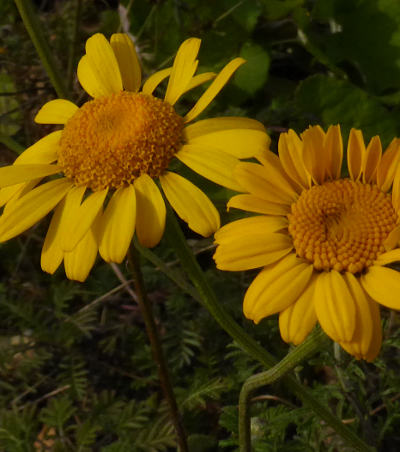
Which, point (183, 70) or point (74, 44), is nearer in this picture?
point (183, 70)

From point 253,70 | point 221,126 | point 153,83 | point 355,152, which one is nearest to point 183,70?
point 153,83

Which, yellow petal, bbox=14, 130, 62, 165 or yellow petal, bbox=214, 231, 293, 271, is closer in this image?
yellow petal, bbox=214, 231, 293, 271

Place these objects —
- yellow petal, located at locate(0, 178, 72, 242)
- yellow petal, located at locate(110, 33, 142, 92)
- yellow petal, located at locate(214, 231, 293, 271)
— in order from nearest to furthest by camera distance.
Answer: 1. yellow petal, located at locate(214, 231, 293, 271)
2. yellow petal, located at locate(0, 178, 72, 242)
3. yellow petal, located at locate(110, 33, 142, 92)

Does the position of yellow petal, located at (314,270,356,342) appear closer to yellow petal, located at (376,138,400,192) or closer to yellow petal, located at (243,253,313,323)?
yellow petal, located at (243,253,313,323)

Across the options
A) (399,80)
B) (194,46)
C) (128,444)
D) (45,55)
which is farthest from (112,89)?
(399,80)

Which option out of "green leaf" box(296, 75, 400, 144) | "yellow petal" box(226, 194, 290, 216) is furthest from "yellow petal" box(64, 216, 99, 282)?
"green leaf" box(296, 75, 400, 144)

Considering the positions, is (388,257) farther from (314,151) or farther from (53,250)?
(53,250)

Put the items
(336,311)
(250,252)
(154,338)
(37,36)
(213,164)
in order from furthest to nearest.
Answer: (37,36)
(154,338)
(213,164)
(250,252)
(336,311)
